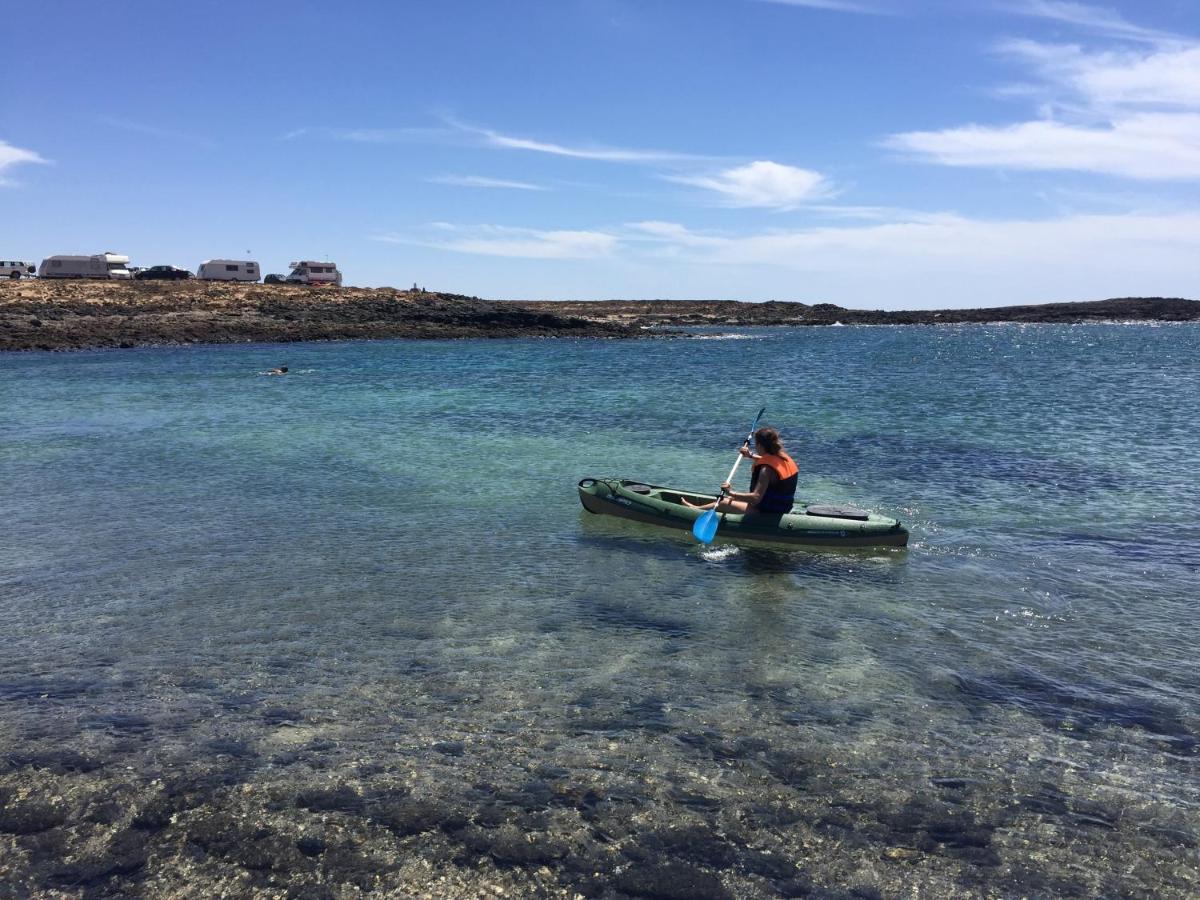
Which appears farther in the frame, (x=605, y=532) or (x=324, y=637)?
(x=605, y=532)

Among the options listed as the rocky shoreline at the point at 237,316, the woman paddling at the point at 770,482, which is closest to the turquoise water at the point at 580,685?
the woman paddling at the point at 770,482

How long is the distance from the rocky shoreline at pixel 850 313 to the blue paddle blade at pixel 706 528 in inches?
4408

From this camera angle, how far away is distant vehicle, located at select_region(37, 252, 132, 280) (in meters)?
79.6

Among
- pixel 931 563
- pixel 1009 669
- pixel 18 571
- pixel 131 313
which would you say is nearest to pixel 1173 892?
pixel 1009 669

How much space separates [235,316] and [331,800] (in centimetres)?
6791

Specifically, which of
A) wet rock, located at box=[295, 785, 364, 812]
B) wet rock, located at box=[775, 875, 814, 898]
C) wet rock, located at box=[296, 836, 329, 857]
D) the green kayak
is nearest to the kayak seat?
the green kayak

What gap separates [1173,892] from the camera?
528cm

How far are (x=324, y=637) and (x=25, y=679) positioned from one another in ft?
9.28

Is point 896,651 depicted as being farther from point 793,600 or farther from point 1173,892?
point 1173,892

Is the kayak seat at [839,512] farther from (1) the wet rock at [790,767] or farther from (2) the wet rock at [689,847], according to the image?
(2) the wet rock at [689,847]

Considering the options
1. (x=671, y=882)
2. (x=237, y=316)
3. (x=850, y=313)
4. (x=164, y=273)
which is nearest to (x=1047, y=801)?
(x=671, y=882)

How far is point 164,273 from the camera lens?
83375 mm

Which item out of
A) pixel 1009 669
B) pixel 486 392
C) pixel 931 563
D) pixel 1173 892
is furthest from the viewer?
pixel 486 392

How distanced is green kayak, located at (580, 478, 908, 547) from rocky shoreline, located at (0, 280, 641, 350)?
5443 centimetres
